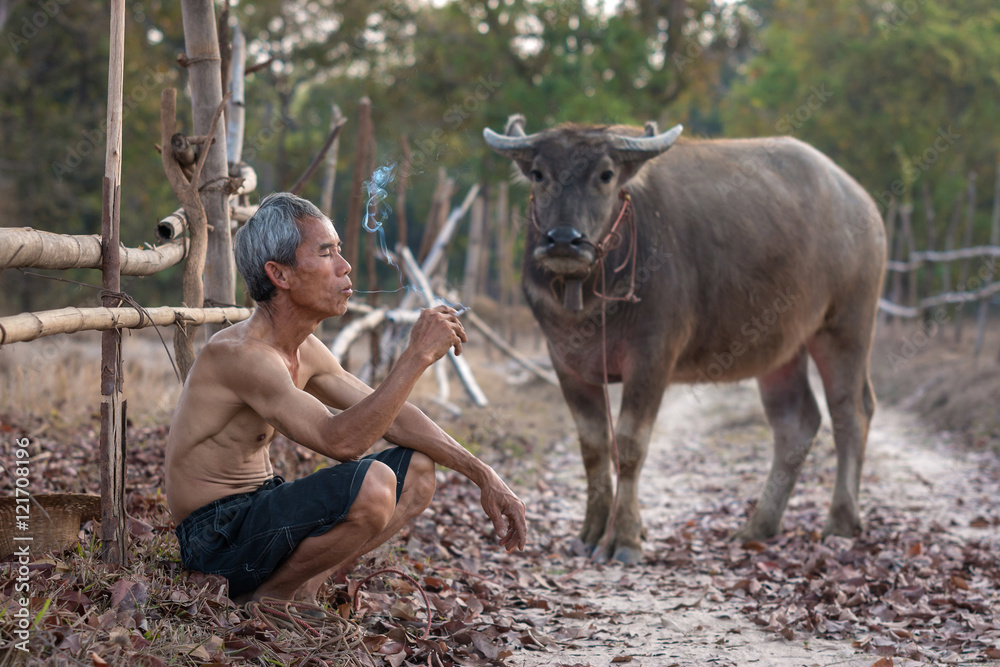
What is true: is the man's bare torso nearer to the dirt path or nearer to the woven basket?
the woven basket

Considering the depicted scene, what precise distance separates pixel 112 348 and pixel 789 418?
186 inches

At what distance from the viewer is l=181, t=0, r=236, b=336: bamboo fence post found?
379 cm

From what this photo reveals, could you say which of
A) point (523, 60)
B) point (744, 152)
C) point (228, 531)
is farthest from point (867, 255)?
point (523, 60)

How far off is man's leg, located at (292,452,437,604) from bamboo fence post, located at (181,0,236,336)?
59.3 inches

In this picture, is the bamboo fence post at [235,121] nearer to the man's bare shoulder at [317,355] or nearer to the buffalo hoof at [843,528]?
the man's bare shoulder at [317,355]

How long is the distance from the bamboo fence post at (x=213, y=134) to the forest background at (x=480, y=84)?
803cm

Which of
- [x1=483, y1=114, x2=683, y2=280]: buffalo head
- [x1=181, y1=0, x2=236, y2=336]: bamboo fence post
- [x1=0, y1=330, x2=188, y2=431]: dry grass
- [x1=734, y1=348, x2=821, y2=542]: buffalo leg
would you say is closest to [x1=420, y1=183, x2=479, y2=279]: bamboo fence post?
[x1=0, y1=330, x2=188, y2=431]: dry grass

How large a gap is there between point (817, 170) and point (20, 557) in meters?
5.49

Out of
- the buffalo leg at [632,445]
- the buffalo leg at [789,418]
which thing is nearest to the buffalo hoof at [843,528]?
the buffalo leg at [789,418]

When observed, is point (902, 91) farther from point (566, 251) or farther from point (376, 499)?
point (376, 499)

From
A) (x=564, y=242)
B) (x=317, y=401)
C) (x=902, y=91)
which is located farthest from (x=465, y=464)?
(x=902, y=91)

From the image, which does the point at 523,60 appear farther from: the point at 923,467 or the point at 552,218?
the point at 552,218

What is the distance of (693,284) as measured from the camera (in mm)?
5281

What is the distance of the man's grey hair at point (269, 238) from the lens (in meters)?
2.86
